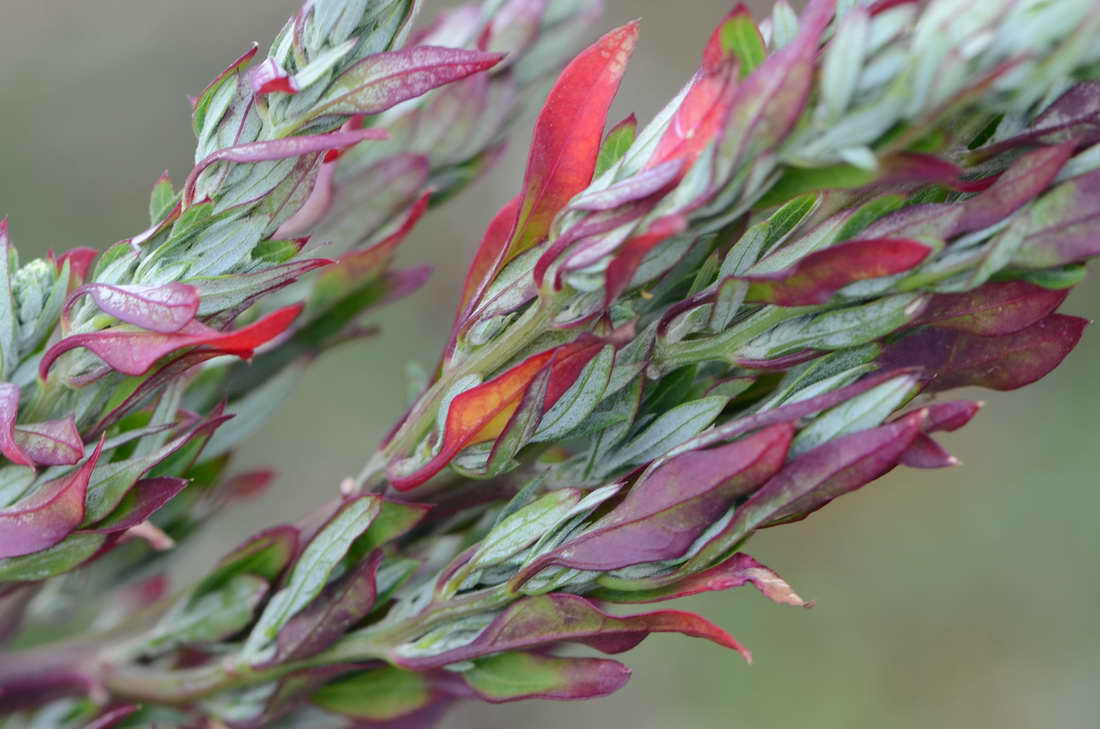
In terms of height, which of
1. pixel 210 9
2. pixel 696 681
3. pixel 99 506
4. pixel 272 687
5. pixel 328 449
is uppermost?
pixel 210 9

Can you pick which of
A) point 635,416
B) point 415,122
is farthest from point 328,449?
point 635,416

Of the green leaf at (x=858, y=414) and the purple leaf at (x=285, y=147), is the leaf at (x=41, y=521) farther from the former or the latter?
the green leaf at (x=858, y=414)

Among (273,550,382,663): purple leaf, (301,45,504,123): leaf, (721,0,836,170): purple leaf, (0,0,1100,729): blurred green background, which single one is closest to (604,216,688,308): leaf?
(721,0,836,170): purple leaf

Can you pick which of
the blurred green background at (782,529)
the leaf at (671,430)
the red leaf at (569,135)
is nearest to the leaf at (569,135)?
the red leaf at (569,135)

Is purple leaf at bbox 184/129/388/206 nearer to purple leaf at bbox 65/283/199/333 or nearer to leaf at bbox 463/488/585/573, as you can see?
purple leaf at bbox 65/283/199/333

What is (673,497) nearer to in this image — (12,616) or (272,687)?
(272,687)

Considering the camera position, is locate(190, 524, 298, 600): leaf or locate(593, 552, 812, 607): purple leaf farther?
locate(190, 524, 298, 600): leaf
